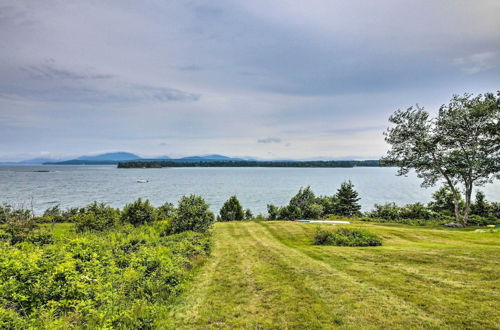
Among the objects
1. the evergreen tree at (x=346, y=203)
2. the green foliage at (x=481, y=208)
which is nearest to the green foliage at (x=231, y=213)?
the evergreen tree at (x=346, y=203)

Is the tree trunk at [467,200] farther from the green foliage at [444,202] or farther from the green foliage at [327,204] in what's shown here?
the green foliage at [327,204]

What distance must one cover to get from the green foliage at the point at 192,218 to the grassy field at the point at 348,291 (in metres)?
3.92

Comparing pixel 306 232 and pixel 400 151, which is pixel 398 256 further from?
pixel 400 151

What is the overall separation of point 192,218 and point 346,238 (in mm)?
9932

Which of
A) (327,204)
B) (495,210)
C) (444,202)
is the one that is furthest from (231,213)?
(495,210)

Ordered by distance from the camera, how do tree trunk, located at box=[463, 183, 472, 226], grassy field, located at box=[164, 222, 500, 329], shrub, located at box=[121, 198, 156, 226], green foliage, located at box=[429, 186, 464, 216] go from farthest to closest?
green foliage, located at box=[429, 186, 464, 216]
tree trunk, located at box=[463, 183, 472, 226]
shrub, located at box=[121, 198, 156, 226]
grassy field, located at box=[164, 222, 500, 329]

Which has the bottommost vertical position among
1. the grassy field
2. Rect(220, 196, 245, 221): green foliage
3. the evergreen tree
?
Rect(220, 196, 245, 221): green foliage

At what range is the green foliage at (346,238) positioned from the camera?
612 inches

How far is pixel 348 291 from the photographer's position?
7871mm

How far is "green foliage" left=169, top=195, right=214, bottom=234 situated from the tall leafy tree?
24.5 metres

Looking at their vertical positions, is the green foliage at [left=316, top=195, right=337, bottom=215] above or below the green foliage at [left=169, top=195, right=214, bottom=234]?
below

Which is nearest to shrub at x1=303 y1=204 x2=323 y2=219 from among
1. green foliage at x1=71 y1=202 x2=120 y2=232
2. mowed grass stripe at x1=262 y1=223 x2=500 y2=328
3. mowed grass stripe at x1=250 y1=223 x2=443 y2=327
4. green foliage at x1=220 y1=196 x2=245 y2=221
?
green foliage at x1=220 y1=196 x2=245 y2=221

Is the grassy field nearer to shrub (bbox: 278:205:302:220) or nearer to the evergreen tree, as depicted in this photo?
shrub (bbox: 278:205:302:220)

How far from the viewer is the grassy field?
625cm
